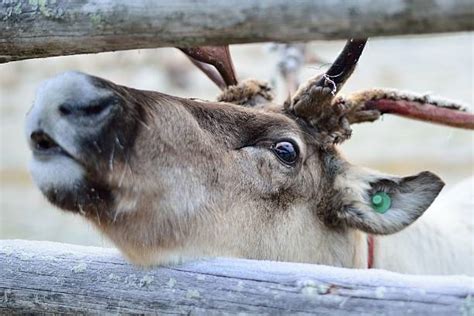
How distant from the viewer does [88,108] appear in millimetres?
2410

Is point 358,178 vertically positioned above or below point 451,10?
above

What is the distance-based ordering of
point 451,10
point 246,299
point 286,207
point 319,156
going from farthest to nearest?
point 319,156, point 286,207, point 246,299, point 451,10

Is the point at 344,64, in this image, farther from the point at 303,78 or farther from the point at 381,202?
the point at 303,78

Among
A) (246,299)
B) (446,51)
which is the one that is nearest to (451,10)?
(246,299)

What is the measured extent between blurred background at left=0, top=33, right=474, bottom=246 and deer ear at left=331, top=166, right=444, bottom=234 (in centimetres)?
499

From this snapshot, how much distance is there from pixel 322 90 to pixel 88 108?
4.42 feet

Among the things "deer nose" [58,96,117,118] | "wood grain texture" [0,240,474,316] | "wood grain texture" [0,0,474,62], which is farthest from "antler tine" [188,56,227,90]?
"wood grain texture" [0,0,474,62]

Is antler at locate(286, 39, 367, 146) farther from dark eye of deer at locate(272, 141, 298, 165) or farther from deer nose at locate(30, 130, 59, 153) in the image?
deer nose at locate(30, 130, 59, 153)

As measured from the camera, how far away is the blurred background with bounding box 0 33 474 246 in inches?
390

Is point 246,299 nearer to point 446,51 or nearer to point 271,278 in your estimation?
point 271,278

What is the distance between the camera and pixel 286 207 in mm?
3273

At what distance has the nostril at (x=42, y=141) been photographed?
2.44 metres

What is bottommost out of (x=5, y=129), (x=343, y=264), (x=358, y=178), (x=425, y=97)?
(x=343, y=264)

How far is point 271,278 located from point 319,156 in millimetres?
1325
